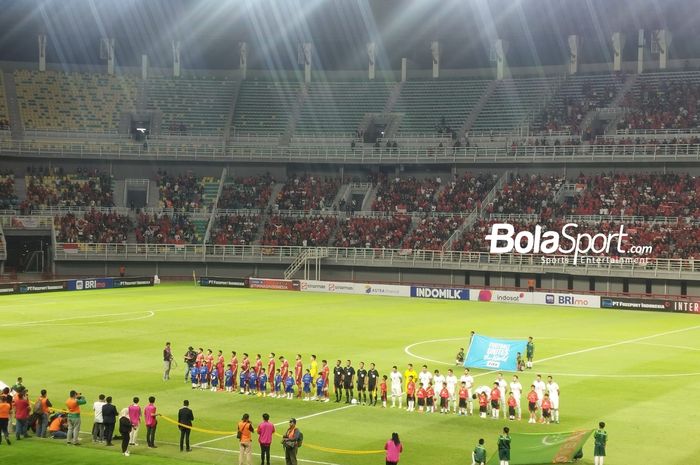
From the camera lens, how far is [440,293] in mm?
74625

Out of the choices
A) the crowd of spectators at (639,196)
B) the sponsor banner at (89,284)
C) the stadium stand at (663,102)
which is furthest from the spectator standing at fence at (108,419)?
the stadium stand at (663,102)

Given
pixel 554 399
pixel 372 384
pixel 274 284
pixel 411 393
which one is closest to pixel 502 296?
pixel 274 284

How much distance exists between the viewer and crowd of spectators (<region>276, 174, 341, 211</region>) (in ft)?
302

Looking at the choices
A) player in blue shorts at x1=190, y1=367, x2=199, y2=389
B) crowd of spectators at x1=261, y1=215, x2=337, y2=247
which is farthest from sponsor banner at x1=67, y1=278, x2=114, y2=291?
player in blue shorts at x1=190, y1=367, x2=199, y2=389

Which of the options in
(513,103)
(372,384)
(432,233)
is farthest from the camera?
(513,103)

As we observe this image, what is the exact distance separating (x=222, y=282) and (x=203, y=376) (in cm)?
4697

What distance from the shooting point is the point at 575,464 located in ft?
86.9

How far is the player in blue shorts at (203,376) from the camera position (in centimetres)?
3631

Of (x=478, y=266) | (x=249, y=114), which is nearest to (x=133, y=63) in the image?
(x=249, y=114)

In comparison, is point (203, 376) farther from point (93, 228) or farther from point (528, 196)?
point (528, 196)

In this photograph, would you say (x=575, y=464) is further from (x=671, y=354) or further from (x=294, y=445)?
(x=671, y=354)

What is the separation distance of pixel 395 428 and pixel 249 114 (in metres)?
73.3

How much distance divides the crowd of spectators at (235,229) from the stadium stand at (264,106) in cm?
1201

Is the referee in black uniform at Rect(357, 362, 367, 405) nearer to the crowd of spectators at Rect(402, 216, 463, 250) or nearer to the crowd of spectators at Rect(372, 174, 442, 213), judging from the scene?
the crowd of spectators at Rect(402, 216, 463, 250)
